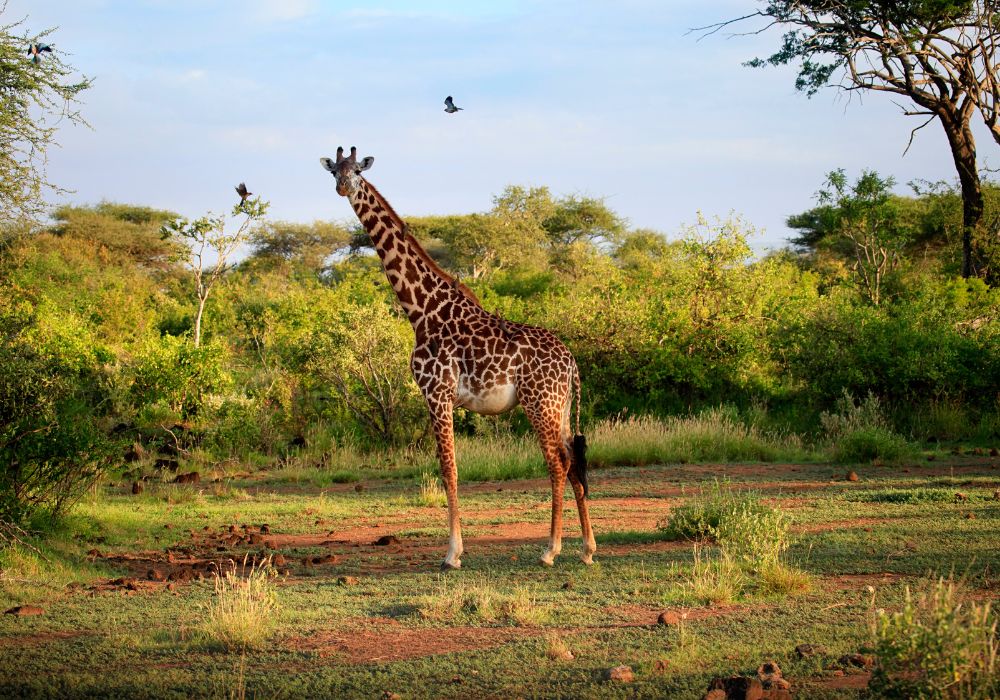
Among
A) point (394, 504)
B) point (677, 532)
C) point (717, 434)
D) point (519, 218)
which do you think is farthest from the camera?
point (519, 218)

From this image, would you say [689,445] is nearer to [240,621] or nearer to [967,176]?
[240,621]

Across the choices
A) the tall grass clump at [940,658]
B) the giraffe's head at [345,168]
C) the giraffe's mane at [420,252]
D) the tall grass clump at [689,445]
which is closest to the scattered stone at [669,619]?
the tall grass clump at [940,658]

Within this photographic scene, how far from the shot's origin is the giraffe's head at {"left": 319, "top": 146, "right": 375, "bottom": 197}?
8.57m

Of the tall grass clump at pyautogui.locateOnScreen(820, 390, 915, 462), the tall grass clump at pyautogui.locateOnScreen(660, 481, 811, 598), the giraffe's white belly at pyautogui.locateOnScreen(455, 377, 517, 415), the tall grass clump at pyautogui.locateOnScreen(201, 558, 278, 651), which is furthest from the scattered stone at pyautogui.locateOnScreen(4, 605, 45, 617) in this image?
the tall grass clump at pyautogui.locateOnScreen(820, 390, 915, 462)

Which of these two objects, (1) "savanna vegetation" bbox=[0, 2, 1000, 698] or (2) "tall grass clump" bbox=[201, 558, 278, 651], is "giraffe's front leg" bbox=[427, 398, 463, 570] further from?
(2) "tall grass clump" bbox=[201, 558, 278, 651]

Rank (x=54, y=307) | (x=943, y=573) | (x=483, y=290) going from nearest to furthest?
(x=943, y=573)
(x=54, y=307)
(x=483, y=290)

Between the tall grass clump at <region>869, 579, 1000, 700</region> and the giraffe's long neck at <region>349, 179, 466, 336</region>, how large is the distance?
5.12m

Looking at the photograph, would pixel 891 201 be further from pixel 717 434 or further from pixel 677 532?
pixel 677 532

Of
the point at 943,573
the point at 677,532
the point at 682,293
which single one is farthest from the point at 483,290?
the point at 943,573

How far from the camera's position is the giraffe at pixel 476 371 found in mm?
8070

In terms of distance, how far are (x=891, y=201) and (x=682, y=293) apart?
22.8 ft

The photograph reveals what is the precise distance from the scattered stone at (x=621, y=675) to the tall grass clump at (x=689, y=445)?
9676mm

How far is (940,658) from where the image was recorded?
4.03m

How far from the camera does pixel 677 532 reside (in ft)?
29.0
